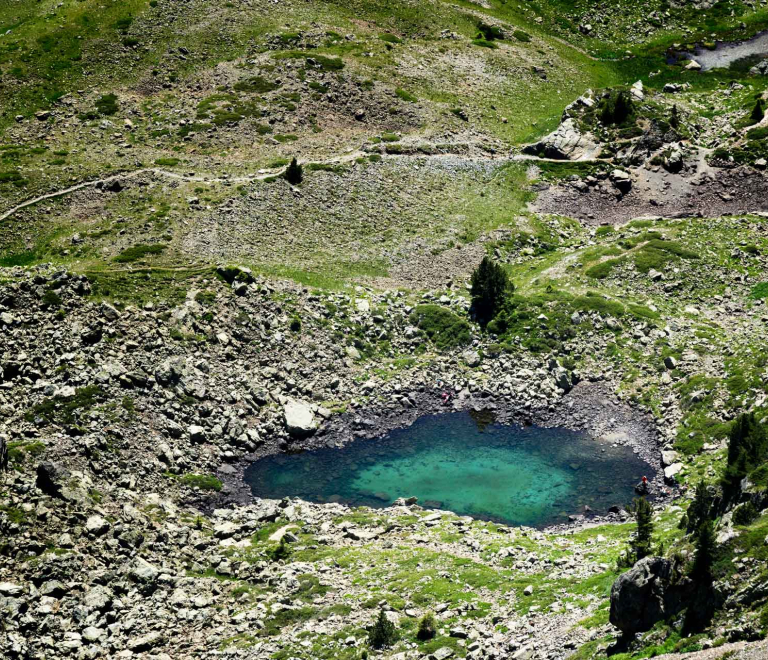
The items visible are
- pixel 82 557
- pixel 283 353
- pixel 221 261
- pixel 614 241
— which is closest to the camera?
pixel 82 557

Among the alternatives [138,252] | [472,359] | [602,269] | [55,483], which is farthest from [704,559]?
[138,252]

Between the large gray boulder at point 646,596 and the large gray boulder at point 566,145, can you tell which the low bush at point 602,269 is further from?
the large gray boulder at point 646,596

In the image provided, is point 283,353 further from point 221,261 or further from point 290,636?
point 290,636

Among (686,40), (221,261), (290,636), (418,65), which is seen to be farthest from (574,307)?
(686,40)

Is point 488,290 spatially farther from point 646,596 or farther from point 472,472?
point 646,596

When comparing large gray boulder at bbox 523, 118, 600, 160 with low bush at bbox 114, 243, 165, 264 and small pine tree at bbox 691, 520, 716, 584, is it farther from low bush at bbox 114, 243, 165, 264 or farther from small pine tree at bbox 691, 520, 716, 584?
small pine tree at bbox 691, 520, 716, 584

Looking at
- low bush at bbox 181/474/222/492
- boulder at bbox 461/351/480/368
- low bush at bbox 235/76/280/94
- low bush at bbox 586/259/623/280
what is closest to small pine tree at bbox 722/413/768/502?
boulder at bbox 461/351/480/368

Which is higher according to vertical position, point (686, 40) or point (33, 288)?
point (686, 40)
